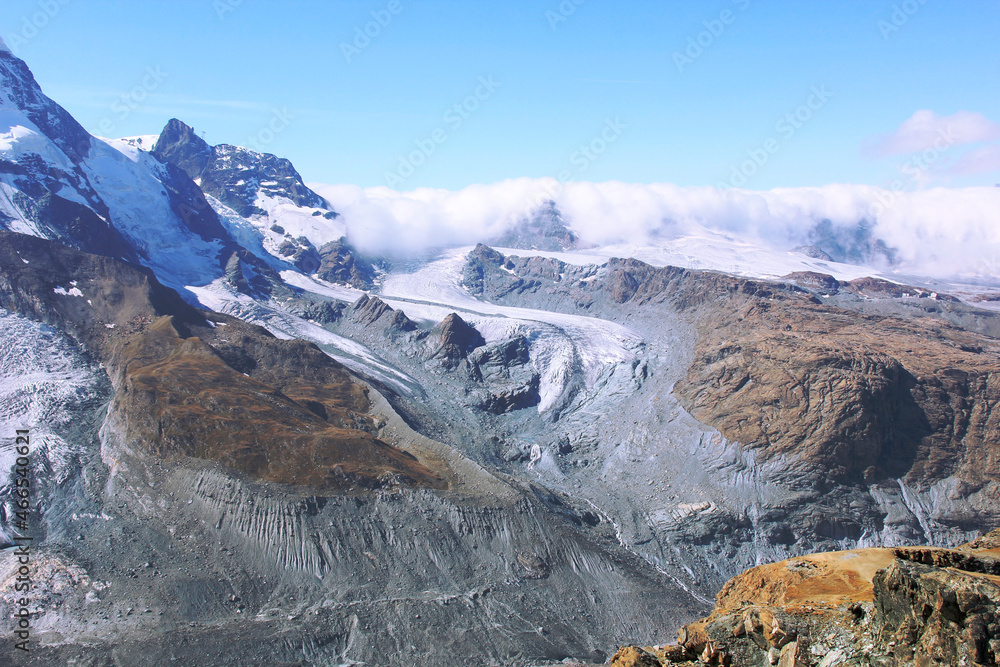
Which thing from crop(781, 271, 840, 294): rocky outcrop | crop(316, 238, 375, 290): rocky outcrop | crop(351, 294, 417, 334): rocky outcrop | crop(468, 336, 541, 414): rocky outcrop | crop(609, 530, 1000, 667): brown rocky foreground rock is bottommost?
crop(609, 530, 1000, 667): brown rocky foreground rock

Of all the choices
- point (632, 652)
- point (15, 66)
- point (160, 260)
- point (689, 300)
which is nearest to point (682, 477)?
point (632, 652)

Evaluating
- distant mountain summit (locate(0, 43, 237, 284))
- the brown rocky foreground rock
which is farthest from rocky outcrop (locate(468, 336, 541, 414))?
distant mountain summit (locate(0, 43, 237, 284))

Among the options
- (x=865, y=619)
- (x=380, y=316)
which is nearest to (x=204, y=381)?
(x=865, y=619)

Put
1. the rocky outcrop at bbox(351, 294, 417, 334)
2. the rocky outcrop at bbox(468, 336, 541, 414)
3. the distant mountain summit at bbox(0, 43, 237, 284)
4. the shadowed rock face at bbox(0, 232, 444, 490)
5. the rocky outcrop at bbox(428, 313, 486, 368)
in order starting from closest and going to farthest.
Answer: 1. the shadowed rock face at bbox(0, 232, 444, 490)
2. the rocky outcrop at bbox(468, 336, 541, 414)
3. the rocky outcrop at bbox(428, 313, 486, 368)
4. the distant mountain summit at bbox(0, 43, 237, 284)
5. the rocky outcrop at bbox(351, 294, 417, 334)

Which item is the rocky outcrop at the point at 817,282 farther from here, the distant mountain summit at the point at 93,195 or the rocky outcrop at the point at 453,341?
the distant mountain summit at the point at 93,195

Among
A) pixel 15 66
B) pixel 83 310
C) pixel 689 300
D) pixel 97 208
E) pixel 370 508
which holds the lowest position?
pixel 370 508

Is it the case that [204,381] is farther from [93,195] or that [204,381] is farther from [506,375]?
[93,195]

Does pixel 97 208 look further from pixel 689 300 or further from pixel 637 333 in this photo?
pixel 689 300

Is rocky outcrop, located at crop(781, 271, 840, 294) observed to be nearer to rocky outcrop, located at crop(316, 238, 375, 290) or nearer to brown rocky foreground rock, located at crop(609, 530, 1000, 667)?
rocky outcrop, located at crop(316, 238, 375, 290)
